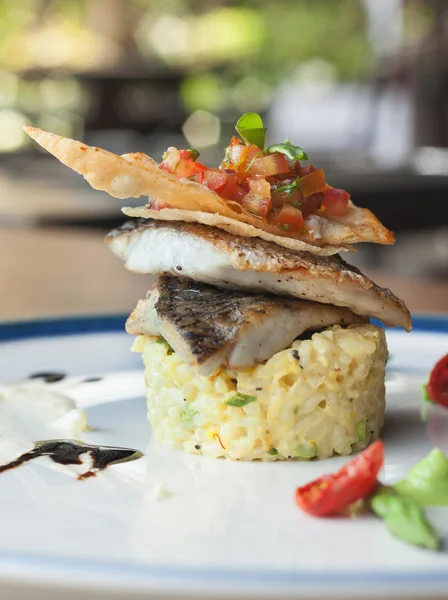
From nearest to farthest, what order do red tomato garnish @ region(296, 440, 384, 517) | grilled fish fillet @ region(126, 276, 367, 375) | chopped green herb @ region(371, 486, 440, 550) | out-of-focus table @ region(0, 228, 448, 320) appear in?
chopped green herb @ region(371, 486, 440, 550) < red tomato garnish @ region(296, 440, 384, 517) < grilled fish fillet @ region(126, 276, 367, 375) < out-of-focus table @ region(0, 228, 448, 320)

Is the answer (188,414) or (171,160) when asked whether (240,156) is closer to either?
(171,160)

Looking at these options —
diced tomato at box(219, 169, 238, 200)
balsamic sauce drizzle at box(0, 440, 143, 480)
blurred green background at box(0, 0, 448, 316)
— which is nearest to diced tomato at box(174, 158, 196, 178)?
diced tomato at box(219, 169, 238, 200)

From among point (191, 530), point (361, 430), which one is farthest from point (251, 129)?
point (191, 530)

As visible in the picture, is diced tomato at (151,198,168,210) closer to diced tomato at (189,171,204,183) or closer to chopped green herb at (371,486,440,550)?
diced tomato at (189,171,204,183)

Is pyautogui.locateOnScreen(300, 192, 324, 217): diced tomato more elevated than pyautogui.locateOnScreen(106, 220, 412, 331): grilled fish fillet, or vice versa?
pyautogui.locateOnScreen(300, 192, 324, 217): diced tomato

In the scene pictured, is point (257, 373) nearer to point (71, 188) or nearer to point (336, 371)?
point (336, 371)

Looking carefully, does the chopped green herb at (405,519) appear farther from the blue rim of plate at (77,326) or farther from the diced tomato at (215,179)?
the blue rim of plate at (77,326)

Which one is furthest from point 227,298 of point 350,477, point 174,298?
point 350,477

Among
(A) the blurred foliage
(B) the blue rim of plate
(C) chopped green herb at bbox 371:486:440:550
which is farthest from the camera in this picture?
(A) the blurred foliage
